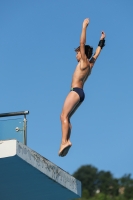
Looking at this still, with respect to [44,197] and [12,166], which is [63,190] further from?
[12,166]

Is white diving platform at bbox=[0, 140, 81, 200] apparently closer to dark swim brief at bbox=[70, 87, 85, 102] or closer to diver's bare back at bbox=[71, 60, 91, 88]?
dark swim brief at bbox=[70, 87, 85, 102]

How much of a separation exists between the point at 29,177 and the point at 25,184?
0.50 metres

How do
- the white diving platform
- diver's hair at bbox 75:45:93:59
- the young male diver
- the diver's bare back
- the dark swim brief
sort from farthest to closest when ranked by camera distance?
diver's hair at bbox 75:45:93:59
the diver's bare back
the dark swim brief
the young male diver
the white diving platform

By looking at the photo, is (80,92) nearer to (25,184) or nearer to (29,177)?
(29,177)

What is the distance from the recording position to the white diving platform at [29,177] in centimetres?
1134

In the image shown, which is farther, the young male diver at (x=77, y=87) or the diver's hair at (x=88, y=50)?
the diver's hair at (x=88, y=50)

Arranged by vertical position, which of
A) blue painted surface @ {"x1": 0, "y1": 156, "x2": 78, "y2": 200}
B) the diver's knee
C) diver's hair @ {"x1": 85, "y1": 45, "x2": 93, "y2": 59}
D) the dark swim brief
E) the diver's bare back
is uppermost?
diver's hair @ {"x1": 85, "y1": 45, "x2": 93, "y2": 59}

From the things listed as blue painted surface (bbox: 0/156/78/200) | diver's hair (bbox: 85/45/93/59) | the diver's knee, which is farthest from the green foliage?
the diver's knee

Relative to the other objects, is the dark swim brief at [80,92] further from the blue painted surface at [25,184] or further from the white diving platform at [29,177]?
the blue painted surface at [25,184]

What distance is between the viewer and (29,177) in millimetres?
12242

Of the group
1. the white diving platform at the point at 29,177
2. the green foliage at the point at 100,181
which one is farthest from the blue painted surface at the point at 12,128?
the green foliage at the point at 100,181

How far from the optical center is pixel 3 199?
13.8m

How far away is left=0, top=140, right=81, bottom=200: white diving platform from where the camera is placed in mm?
11344

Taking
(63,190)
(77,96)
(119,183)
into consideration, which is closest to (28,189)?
(63,190)
